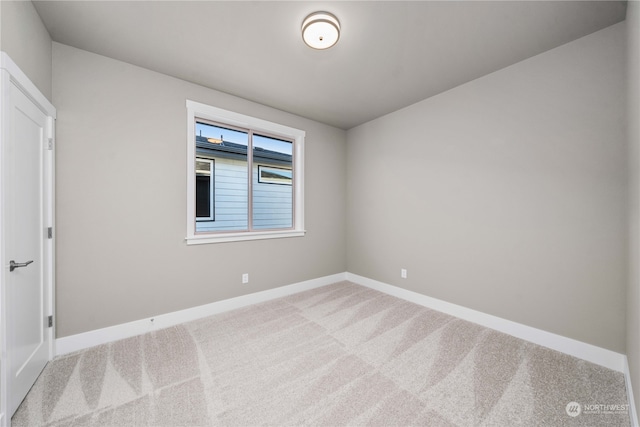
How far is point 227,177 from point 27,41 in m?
2.00

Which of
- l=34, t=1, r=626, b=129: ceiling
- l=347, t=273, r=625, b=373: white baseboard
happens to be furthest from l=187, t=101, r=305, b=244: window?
l=347, t=273, r=625, b=373: white baseboard

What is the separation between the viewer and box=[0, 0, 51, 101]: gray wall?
1503 mm

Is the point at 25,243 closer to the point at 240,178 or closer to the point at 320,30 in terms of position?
the point at 240,178

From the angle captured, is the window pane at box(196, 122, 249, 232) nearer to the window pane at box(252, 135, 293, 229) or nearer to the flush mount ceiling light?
the window pane at box(252, 135, 293, 229)

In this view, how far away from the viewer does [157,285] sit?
268 cm

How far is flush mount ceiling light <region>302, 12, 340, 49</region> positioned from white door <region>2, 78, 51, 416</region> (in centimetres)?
196

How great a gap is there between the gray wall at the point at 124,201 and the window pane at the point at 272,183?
561 millimetres

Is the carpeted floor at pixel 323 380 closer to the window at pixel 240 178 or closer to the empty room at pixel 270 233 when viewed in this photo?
the empty room at pixel 270 233

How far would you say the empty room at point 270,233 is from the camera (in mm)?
1663

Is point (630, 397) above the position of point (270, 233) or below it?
below

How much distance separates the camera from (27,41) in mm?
1736

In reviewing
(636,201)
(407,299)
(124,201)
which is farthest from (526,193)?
(124,201)

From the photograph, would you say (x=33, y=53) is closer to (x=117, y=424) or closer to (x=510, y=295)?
(x=117, y=424)

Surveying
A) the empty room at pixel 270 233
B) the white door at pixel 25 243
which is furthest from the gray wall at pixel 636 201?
the white door at pixel 25 243
